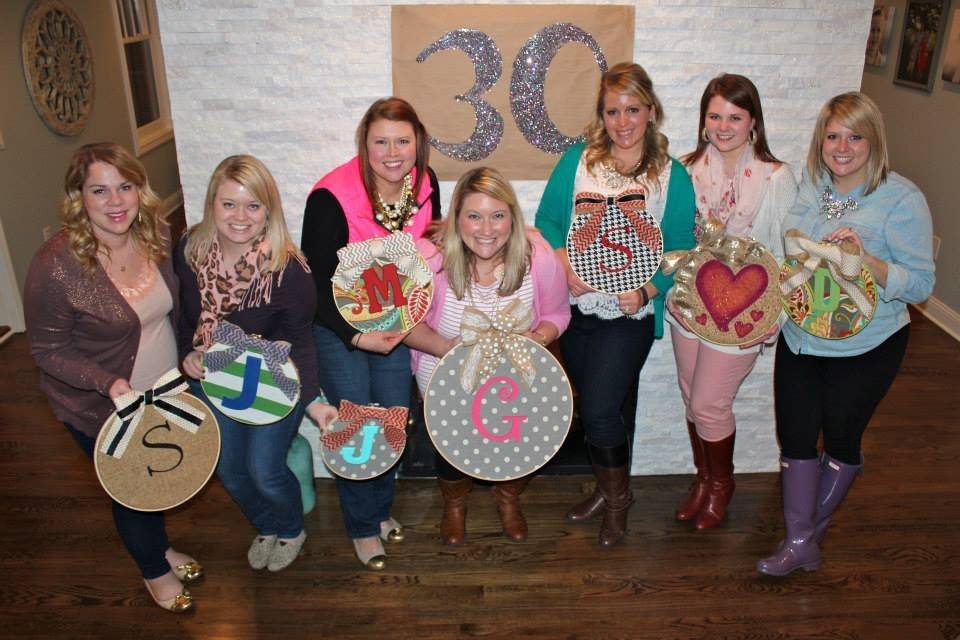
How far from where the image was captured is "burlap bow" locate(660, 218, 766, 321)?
7.14ft

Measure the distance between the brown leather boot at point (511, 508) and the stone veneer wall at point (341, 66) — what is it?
0.99 meters

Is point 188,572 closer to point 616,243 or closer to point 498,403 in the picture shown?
point 498,403

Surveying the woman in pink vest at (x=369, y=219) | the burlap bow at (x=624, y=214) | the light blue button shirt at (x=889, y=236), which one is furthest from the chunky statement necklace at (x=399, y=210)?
the light blue button shirt at (x=889, y=236)

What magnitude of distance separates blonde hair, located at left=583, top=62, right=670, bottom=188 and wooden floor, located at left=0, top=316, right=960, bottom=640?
1.23 metres

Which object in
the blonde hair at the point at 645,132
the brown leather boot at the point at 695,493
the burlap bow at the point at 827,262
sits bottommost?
the brown leather boot at the point at 695,493

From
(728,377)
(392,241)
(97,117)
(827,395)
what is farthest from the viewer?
(97,117)

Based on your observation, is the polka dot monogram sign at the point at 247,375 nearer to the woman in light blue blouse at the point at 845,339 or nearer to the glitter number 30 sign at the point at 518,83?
the glitter number 30 sign at the point at 518,83

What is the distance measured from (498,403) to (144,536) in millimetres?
1079

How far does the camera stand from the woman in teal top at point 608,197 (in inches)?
86.5

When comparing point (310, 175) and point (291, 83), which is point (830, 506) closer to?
point (310, 175)

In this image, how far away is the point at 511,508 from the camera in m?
2.65

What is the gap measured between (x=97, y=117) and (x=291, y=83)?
12.2 ft

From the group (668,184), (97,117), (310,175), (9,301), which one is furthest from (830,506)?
(97,117)

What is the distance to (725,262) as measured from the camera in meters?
2.21
